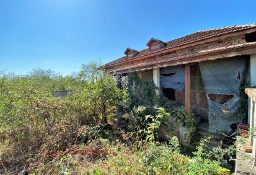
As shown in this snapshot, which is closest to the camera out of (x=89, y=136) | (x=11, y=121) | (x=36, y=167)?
(x=36, y=167)

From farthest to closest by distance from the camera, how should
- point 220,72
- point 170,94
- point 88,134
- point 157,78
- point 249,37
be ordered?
point 170,94 < point 157,78 < point 88,134 < point 220,72 < point 249,37

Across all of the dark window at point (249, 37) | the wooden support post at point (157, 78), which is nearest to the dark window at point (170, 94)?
the wooden support post at point (157, 78)

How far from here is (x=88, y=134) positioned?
294 inches

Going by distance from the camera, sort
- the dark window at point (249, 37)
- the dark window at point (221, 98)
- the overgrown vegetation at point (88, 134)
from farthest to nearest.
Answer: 1. the dark window at point (221, 98)
2. the dark window at point (249, 37)
3. the overgrown vegetation at point (88, 134)

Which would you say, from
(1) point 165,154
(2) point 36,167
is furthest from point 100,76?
(1) point 165,154

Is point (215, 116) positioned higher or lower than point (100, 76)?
lower

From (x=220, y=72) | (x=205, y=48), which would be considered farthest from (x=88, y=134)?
(x=205, y=48)

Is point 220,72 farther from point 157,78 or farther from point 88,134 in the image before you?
point 88,134

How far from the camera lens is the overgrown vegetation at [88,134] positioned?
4.59 m

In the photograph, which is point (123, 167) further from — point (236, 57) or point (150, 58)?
point (150, 58)

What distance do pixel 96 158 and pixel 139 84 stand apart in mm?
5748

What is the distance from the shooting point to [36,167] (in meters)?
5.38

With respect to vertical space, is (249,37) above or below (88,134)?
above

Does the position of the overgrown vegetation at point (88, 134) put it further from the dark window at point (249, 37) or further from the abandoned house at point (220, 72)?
the dark window at point (249, 37)
